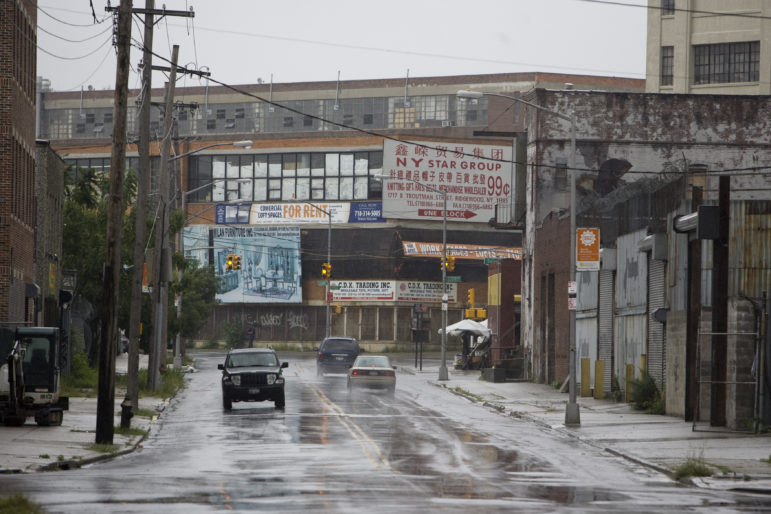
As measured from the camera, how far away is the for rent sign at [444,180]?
269 ft

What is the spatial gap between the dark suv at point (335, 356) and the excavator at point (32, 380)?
29.0m

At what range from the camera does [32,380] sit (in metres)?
27.8

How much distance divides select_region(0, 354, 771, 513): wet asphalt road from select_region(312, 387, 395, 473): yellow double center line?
3 cm

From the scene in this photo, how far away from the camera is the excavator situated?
87.9ft

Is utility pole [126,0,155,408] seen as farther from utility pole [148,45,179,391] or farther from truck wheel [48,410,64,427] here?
utility pole [148,45,179,391]

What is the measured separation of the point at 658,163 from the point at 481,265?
39.0 m

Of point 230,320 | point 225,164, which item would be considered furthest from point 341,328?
point 225,164

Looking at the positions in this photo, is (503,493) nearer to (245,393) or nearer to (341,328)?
(245,393)

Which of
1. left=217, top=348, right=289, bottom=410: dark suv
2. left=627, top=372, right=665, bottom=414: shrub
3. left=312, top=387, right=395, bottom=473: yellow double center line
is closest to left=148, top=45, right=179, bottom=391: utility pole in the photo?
left=217, top=348, right=289, bottom=410: dark suv

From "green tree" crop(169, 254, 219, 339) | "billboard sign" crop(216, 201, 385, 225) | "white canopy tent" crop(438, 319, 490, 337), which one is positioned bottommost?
"white canopy tent" crop(438, 319, 490, 337)

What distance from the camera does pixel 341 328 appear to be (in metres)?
92.4

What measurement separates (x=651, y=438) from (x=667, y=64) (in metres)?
41.7

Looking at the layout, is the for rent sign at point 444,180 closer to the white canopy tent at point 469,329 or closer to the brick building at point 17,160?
the white canopy tent at point 469,329

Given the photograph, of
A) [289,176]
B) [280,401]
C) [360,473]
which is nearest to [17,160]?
[280,401]
